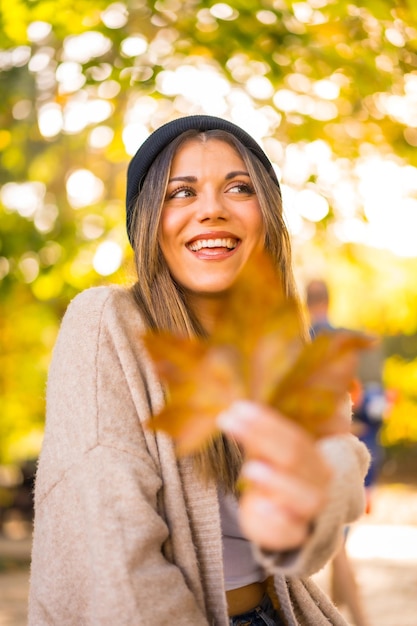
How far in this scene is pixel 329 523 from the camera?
1.00 metres

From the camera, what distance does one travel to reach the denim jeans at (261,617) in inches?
66.4

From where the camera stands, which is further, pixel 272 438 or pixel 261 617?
pixel 261 617

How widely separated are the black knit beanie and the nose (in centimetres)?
17

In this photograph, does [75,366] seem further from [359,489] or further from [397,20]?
[397,20]

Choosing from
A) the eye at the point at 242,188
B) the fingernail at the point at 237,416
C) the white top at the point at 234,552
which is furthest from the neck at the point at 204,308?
the fingernail at the point at 237,416

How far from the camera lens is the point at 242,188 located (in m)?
1.94

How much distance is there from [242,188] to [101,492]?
31.4 inches

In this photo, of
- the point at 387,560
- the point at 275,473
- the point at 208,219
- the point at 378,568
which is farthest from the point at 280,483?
the point at 387,560

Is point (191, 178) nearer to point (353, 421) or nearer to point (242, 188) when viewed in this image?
point (242, 188)

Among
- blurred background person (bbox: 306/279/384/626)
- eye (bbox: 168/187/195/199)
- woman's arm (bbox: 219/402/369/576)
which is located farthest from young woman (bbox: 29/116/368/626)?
blurred background person (bbox: 306/279/384/626)

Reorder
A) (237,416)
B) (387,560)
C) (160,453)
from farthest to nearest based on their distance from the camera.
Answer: (387,560) < (160,453) < (237,416)

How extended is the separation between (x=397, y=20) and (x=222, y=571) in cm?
220

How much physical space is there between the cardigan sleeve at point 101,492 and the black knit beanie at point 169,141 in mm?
349

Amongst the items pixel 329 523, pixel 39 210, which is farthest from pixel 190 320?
pixel 39 210
